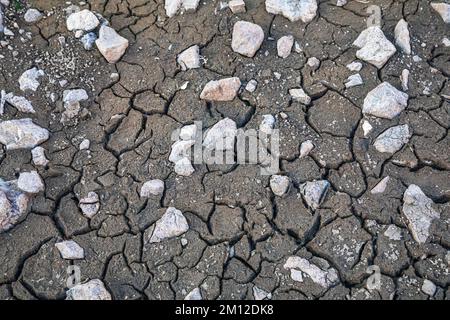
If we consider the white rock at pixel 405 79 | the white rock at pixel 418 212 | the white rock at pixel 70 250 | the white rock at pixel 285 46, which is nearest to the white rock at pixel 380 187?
the white rock at pixel 418 212

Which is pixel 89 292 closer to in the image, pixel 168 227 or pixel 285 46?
pixel 168 227

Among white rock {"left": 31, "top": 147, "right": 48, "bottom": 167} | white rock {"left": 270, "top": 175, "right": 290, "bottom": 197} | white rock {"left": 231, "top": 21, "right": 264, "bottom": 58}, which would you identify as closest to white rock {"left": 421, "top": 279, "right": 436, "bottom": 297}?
white rock {"left": 270, "top": 175, "right": 290, "bottom": 197}

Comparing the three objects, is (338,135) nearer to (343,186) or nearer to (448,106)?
(343,186)

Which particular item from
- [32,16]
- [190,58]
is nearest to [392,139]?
[190,58]

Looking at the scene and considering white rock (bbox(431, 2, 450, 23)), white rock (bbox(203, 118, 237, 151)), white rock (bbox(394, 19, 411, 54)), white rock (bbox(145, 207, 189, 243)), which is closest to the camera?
white rock (bbox(145, 207, 189, 243))

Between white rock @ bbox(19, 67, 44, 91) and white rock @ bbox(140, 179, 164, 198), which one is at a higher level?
white rock @ bbox(19, 67, 44, 91)

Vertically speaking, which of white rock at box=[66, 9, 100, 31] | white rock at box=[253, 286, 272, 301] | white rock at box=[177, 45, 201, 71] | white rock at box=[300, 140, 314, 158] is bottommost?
white rock at box=[253, 286, 272, 301]

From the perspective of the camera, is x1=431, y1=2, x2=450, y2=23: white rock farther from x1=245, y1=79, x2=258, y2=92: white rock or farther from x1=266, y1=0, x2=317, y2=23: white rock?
x1=245, y1=79, x2=258, y2=92: white rock

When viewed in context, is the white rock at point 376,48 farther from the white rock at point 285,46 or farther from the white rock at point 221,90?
the white rock at point 221,90
